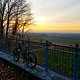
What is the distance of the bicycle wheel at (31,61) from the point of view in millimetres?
8781

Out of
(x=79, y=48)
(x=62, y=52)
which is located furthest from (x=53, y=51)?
(x=79, y=48)

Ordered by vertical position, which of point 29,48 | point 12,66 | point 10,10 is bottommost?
point 12,66

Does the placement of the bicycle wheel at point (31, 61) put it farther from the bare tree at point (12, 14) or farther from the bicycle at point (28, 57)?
the bare tree at point (12, 14)

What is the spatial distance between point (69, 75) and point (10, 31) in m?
28.8

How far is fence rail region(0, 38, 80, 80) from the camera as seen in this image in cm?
636

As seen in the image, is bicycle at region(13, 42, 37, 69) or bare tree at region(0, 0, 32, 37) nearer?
bicycle at region(13, 42, 37, 69)

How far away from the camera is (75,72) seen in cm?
634

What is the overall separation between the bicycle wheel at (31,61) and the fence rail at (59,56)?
0.89 feet

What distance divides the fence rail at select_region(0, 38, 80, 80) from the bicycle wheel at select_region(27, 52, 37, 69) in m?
0.27

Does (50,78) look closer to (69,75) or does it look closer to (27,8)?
(69,75)

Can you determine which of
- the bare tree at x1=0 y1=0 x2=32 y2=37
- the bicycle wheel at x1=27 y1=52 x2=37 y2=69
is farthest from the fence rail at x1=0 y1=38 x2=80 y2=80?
the bare tree at x1=0 y1=0 x2=32 y2=37

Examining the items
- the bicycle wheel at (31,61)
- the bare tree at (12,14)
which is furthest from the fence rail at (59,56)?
the bare tree at (12,14)

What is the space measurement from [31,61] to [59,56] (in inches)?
74.0

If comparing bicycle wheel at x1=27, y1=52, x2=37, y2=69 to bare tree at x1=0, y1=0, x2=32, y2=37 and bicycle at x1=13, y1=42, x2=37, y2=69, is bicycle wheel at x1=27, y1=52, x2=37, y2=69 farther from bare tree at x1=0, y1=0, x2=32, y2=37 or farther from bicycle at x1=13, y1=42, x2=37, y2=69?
bare tree at x1=0, y1=0, x2=32, y2=37
